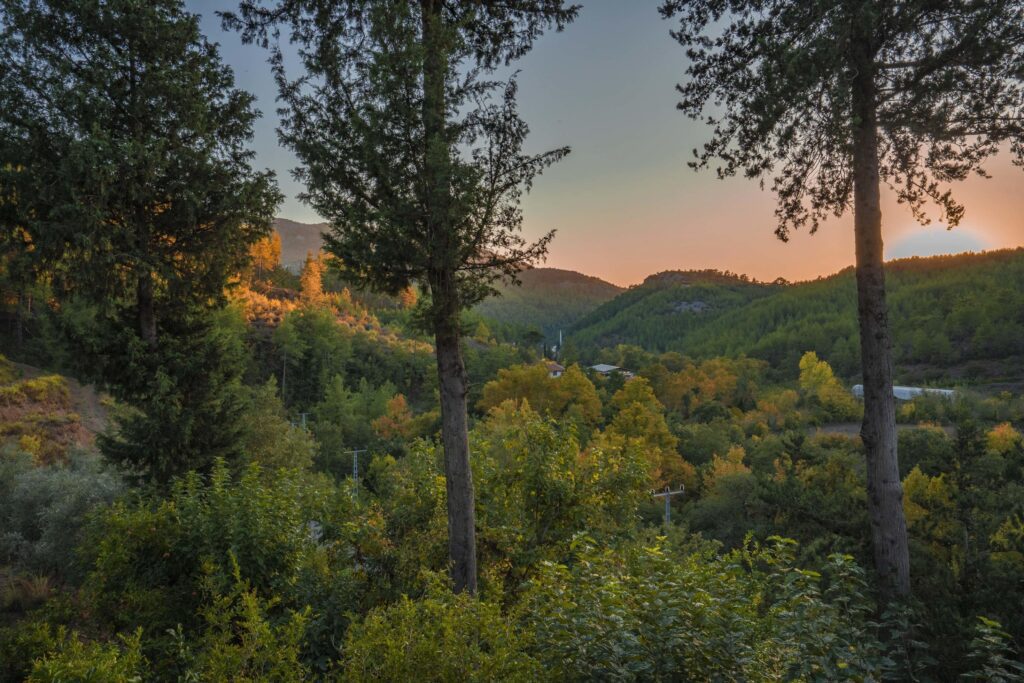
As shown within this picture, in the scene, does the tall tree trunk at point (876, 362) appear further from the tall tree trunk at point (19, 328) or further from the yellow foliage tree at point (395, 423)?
the tall tree trunk at point (19, 328)

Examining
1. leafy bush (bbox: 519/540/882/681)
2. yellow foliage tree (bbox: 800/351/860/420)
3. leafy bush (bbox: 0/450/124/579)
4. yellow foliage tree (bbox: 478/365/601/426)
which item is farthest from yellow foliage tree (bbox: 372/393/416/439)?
yellow foliage tree (bbox: 800/351/860/420)

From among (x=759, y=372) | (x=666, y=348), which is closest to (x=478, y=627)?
(x=759, y=372)

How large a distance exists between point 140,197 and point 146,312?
2.13 metres

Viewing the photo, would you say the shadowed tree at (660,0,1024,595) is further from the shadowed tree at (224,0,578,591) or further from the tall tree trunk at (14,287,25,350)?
the tall tree trunk at (14,287,25,350)

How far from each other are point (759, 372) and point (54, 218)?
87.7 metres

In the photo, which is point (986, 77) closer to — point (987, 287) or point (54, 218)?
point (54, 218)

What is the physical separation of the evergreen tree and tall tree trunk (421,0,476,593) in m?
5.70

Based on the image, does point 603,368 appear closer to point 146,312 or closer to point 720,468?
point 720,468

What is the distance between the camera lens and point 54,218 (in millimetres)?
8789

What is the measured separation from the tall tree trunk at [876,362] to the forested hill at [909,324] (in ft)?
299

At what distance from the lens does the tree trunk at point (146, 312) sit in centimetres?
1004

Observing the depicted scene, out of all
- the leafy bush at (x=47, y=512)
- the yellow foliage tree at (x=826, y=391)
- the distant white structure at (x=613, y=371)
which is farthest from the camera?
the distant white structure at (x=613, y=371)

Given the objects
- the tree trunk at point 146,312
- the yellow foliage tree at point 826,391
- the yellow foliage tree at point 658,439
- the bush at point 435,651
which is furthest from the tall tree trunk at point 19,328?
the yellow foliage tree at point 826,391

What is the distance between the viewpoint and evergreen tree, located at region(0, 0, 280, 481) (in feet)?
28.9
